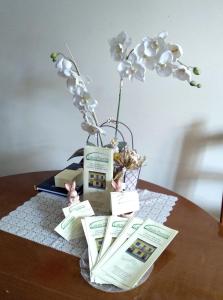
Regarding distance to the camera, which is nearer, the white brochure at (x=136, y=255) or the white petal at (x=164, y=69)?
the white brochure at (x=136, y=255)

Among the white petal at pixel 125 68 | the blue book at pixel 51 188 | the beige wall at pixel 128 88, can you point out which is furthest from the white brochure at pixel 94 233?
the beige wall at pixel 128 88

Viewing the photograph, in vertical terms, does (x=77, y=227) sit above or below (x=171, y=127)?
below

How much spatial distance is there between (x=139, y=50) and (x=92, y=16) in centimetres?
80

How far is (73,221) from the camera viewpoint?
1.03 metres

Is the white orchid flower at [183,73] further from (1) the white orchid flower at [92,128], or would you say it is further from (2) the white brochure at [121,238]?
(2) the white brochure at [121,238]

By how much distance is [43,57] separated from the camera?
181 cm

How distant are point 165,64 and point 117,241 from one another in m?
0.59

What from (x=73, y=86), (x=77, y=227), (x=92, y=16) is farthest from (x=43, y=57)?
(x=77, y=227)

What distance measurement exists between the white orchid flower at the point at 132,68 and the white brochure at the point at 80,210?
0.47 m

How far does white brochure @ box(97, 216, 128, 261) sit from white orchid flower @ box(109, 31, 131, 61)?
1.78 feet

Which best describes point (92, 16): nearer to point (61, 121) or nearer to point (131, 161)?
point (61, 121)

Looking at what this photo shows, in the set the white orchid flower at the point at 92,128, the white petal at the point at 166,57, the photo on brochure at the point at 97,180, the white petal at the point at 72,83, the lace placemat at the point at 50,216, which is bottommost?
the lace placemat at the point at 50,216

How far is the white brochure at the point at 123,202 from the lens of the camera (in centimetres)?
106

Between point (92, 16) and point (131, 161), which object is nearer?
point (131, 161)
